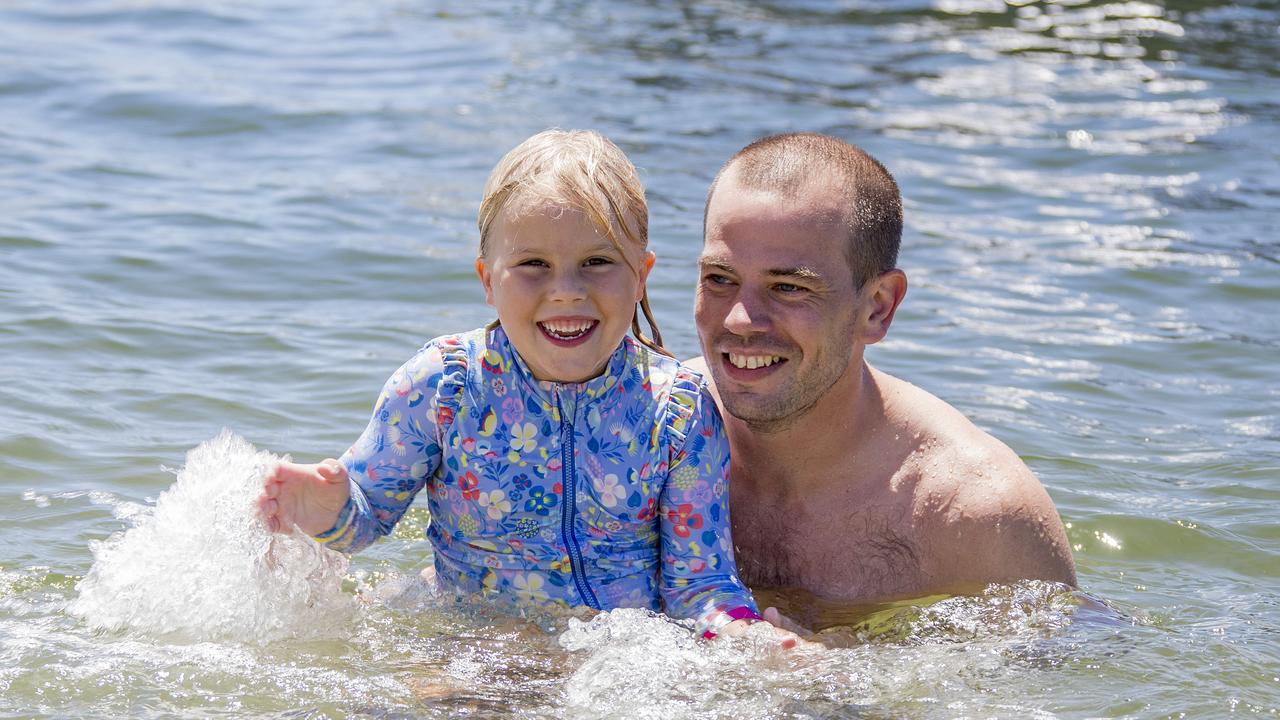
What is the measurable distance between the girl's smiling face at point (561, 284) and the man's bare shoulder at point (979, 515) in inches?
40.3

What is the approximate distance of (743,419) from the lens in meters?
4.42

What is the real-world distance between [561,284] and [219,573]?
48.0 inches

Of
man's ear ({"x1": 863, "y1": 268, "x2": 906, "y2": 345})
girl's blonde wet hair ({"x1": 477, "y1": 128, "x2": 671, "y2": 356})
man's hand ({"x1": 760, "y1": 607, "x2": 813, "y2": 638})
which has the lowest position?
man's hand ({"x1": 760, "y1": 607, "x2": 813, "y2": 638})

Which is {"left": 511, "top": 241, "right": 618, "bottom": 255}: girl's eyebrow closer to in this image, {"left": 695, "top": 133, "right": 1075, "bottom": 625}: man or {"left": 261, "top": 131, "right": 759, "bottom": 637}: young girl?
{"left": 261, "top": 131, "right": 759, "bottom": 637}: young girl

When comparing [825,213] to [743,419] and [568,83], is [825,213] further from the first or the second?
[568,83]

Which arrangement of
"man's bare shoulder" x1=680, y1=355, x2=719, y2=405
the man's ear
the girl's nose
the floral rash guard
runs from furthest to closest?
"man's bare shoulder" x1=680, y1=355, x2=719, y2=405
the man's ear
the floral rash guard
the girl's nose

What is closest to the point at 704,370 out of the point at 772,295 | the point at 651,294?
the point at 772,295

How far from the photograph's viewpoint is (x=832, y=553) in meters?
4.55

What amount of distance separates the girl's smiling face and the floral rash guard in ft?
0.62

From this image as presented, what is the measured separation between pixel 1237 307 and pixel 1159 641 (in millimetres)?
4733

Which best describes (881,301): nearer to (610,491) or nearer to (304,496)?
(610,491)

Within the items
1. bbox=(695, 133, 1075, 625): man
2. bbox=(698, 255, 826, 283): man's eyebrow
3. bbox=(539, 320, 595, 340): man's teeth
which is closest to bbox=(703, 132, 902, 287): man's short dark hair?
bbox=(695, 133, 1075, 625): man

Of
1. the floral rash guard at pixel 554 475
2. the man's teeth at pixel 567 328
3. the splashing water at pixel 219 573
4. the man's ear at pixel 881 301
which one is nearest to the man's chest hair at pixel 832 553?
the floral rash guard at pixel 554 475

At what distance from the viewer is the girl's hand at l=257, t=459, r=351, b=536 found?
→ 12.7 ft
